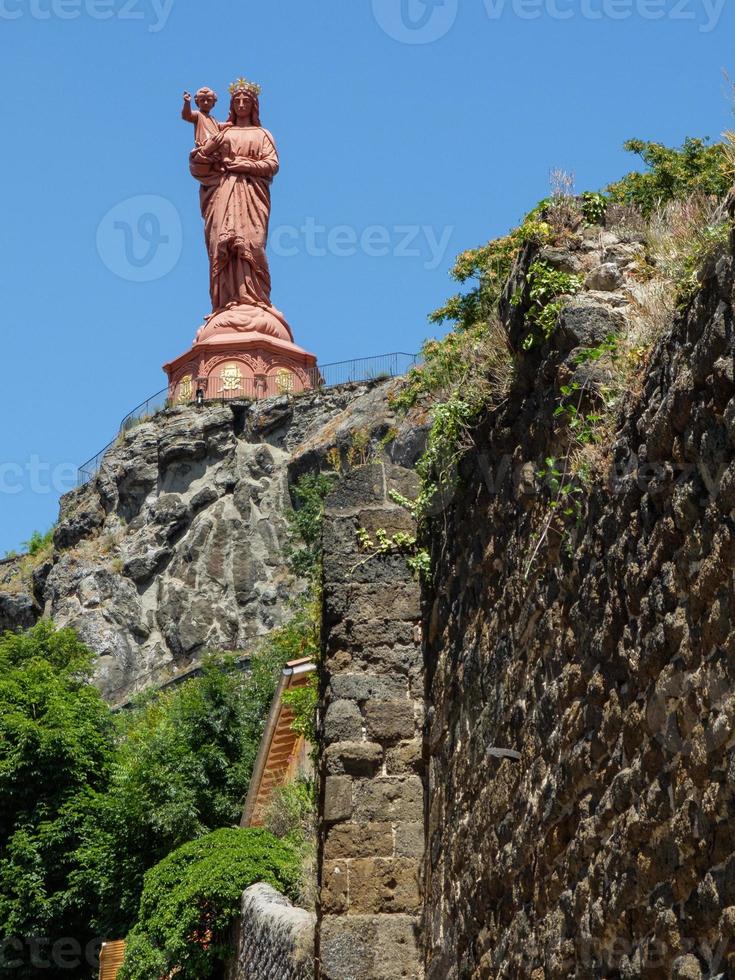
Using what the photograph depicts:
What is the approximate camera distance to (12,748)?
70.9 feet

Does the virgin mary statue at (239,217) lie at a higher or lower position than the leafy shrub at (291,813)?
higher

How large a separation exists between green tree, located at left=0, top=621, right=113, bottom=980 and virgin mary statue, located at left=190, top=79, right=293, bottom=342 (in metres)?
17.9

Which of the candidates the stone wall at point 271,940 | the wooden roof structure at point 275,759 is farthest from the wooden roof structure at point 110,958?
the stone wall at point 271,940

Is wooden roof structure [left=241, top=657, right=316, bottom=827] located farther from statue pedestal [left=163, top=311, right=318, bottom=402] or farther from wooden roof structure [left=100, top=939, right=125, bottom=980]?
statue pedestal [left=163, top=311, right=318, bottom=402]

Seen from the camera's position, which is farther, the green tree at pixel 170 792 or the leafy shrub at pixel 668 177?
the green tree at pixel 170 792

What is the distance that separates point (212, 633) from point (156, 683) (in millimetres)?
2088

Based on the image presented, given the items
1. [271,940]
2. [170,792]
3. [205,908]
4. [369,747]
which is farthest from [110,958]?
[369,747]

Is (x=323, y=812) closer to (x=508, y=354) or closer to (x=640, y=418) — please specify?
(x=508, y=354)

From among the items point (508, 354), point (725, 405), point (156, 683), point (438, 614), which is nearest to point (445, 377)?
point (508, 354)

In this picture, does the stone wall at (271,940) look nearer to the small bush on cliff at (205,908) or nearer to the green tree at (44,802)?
the small bush on cliff at (205,908)

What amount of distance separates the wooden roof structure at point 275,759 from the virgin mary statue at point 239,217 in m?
23.3

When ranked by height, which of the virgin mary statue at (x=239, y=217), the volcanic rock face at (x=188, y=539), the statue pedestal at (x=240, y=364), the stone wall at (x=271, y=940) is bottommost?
the stone wall at (x=271, y=940)

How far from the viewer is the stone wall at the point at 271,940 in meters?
8.84

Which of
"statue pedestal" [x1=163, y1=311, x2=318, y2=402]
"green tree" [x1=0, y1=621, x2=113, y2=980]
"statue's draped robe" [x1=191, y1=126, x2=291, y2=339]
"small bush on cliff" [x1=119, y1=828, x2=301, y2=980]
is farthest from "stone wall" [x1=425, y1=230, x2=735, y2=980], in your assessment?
"statue's draped robe" [x1=191, y1=126, x2=291, y2=339]
